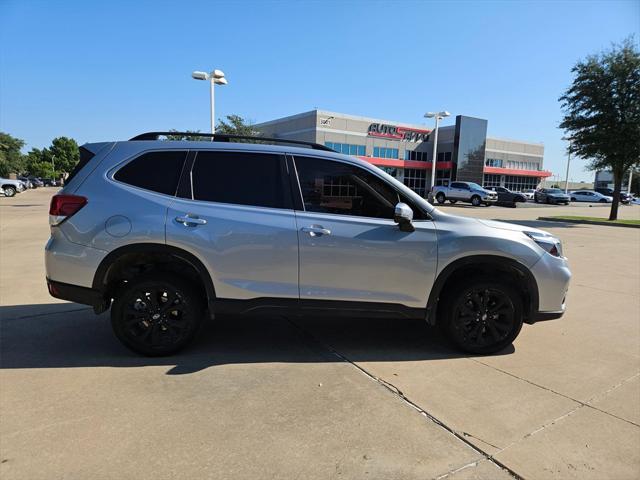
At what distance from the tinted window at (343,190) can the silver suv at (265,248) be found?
10 millimetres

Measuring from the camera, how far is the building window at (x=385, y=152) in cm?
5681

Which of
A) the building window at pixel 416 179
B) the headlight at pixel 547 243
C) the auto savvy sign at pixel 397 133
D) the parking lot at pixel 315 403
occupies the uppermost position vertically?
the auto savvy sign at pixel 397 133

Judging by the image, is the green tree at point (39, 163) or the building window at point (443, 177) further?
the green tree at point (39, 163)

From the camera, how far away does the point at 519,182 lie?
69.6 meters

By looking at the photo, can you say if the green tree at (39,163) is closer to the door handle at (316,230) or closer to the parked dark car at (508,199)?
the parked dark car at (508,199)

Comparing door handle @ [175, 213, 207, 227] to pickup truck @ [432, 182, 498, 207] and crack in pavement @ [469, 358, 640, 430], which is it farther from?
pickup truck @ [432, 182, 498, 207]

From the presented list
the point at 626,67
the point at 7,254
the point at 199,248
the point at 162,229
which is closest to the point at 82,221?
the point at 162,229

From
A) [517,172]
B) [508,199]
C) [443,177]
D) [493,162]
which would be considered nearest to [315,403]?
[508,199]

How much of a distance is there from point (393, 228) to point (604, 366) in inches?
95.4

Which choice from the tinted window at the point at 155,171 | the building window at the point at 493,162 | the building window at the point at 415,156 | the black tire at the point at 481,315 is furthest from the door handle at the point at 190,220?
the building window at the point at 493,162

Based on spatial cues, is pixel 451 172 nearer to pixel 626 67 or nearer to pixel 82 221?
pixel 626 67

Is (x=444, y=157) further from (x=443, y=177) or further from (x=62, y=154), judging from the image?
(x=62, y=154)

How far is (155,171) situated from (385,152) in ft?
183

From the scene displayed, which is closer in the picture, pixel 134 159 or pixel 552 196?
pixel 134 159
